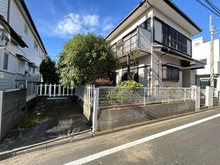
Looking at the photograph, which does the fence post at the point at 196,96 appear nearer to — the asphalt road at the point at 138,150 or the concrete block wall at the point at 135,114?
the concrete block wall at the point at 135,114

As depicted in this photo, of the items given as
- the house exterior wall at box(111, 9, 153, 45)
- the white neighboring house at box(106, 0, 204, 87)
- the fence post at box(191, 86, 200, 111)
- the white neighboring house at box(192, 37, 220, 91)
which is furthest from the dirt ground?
the white neighboring house at box(192, 37, 220, 91)

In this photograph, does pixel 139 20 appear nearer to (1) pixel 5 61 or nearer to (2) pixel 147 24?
(2) pixel 147 24

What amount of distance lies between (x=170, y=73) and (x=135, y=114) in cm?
609

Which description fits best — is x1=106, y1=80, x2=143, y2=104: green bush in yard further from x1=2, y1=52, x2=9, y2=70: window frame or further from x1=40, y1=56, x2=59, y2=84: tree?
x1=40, y1=56, x2=59, y2=84: tree

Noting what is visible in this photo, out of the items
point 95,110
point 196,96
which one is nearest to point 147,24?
point 196,96

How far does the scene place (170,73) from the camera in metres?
9.26

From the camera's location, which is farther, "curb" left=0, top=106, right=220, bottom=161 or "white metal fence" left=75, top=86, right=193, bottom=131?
"white metal fence" left=75, top=86, right=193, bottom=131

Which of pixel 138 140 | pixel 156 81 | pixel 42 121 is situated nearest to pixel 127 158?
pixel 138 140

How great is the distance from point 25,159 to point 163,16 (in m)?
11.2

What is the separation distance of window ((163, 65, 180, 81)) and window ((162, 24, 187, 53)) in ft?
6.54

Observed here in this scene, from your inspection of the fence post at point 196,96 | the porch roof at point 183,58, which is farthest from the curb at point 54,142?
the porch roof at point 183,58

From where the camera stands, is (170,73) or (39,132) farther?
(170,73)

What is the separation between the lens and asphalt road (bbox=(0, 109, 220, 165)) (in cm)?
257

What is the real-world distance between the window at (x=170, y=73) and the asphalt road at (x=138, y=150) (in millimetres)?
5286
